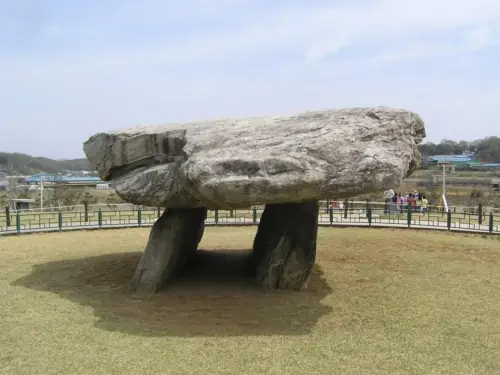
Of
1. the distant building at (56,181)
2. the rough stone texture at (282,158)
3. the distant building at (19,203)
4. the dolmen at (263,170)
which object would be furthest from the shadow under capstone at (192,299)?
the distant building at (56,181)

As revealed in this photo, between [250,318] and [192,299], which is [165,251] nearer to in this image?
[192,299]

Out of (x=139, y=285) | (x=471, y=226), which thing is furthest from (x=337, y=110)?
(x=471, y=226)

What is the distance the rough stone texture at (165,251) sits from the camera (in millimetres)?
9328

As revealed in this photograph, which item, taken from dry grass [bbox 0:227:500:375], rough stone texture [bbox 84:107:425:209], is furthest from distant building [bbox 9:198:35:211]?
rough stone texture [bbox 84:107:425:209]

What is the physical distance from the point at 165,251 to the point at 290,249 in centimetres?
223

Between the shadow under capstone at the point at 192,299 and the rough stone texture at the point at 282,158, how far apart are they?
1614 mm

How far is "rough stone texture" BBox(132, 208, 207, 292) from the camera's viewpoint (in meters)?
9.33

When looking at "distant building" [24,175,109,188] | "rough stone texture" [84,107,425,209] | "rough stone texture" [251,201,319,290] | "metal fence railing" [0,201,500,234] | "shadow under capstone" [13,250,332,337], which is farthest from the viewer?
"distant building" [24,175,109,188]

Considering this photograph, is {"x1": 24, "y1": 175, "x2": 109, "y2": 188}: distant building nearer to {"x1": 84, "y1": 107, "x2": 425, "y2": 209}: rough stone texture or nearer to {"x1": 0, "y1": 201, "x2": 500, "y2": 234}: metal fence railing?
{"x1": 0, "y1": 201, "x2": 500, "y2": 234}: metal fence railing

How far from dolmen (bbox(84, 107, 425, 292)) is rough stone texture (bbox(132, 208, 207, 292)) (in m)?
0.02

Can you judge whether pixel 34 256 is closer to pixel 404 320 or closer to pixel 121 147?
pixel 121 147

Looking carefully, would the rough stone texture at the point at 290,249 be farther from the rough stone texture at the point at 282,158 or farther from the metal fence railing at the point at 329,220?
the metal fence railing at the point at 329,220

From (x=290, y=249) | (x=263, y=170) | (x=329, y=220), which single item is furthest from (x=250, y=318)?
(x=329, y=220)

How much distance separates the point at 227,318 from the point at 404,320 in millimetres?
2557
